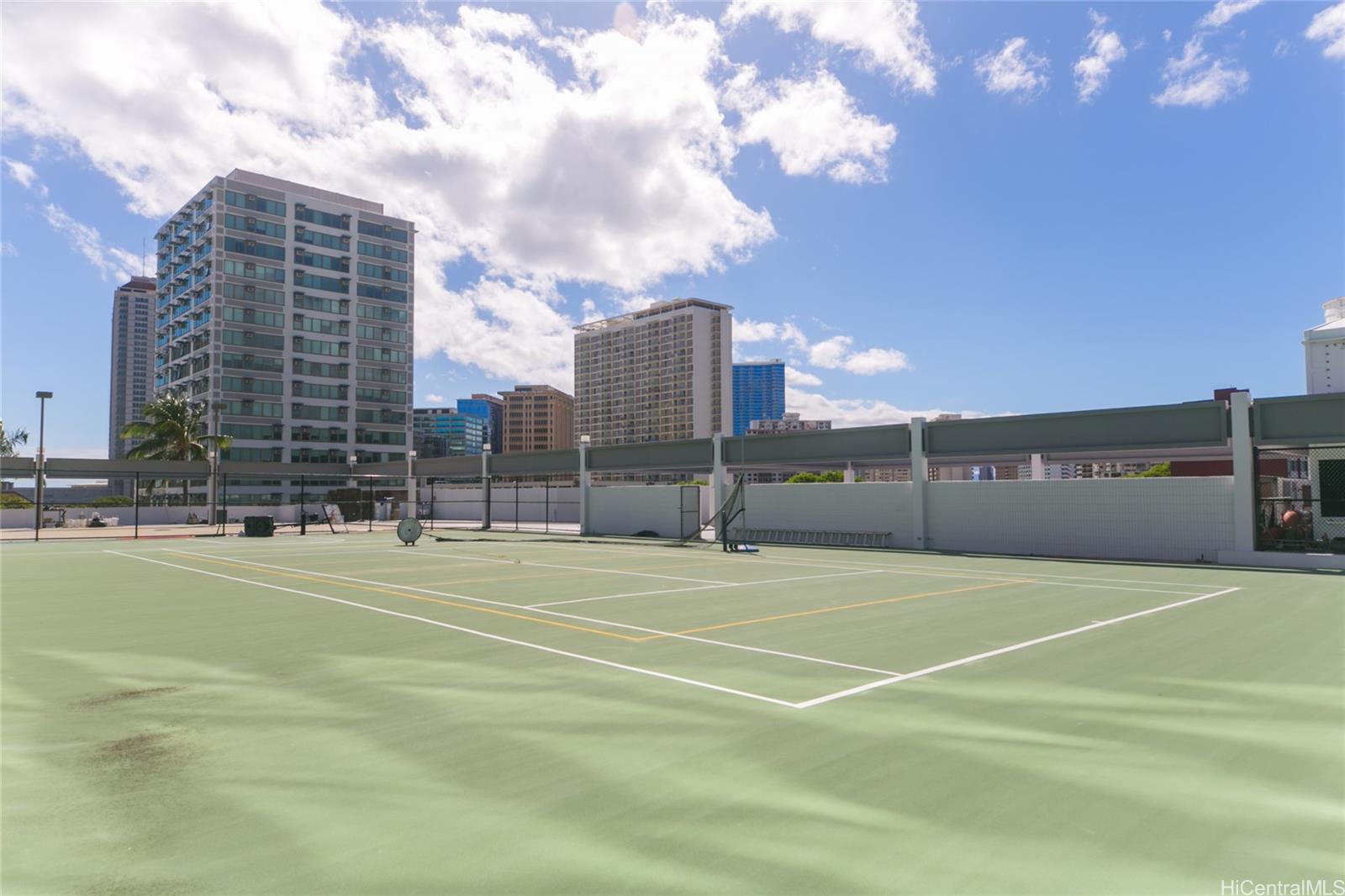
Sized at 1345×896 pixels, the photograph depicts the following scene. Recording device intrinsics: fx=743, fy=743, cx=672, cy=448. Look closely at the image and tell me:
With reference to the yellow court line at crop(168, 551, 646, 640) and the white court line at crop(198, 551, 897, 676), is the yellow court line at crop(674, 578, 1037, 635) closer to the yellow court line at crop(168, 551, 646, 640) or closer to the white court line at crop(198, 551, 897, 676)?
the white court line at crop(198, 551, 897, 676)

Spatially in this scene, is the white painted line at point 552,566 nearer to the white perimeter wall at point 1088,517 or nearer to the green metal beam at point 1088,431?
the white perimeter wall at point 1088,517

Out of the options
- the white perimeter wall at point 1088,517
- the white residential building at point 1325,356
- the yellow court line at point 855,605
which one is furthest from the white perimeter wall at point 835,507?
the white residential building at point 1325,356

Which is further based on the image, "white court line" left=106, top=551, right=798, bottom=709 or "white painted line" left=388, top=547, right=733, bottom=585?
"white painted line" left=388, top=547, right=733, bottom=585

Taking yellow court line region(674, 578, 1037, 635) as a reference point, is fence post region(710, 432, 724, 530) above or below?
above

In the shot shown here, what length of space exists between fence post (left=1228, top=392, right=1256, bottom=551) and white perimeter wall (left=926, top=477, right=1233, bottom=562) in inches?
9.6

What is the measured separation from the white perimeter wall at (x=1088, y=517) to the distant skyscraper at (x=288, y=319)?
88.7 metres

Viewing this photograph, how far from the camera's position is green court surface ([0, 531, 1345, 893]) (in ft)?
14.6

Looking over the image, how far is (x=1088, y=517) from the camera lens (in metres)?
29.0

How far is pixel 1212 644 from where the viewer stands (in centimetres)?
1123

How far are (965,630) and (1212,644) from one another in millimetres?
3478

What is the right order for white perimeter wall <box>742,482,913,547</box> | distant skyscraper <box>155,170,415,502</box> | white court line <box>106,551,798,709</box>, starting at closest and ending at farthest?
1. white court line <box>106,551,798,709</box>
2. white perimeter wall <box>742,482,913,547</box>
3. distant skyscraper <box>155,170,415,502</box>

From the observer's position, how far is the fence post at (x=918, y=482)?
3378 centimetres

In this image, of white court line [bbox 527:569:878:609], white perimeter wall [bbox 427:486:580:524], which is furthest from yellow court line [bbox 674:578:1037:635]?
white perimeter wall [bbox 427:486:580:524]

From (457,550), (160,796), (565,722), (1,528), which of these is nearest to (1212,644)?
(565,722)
